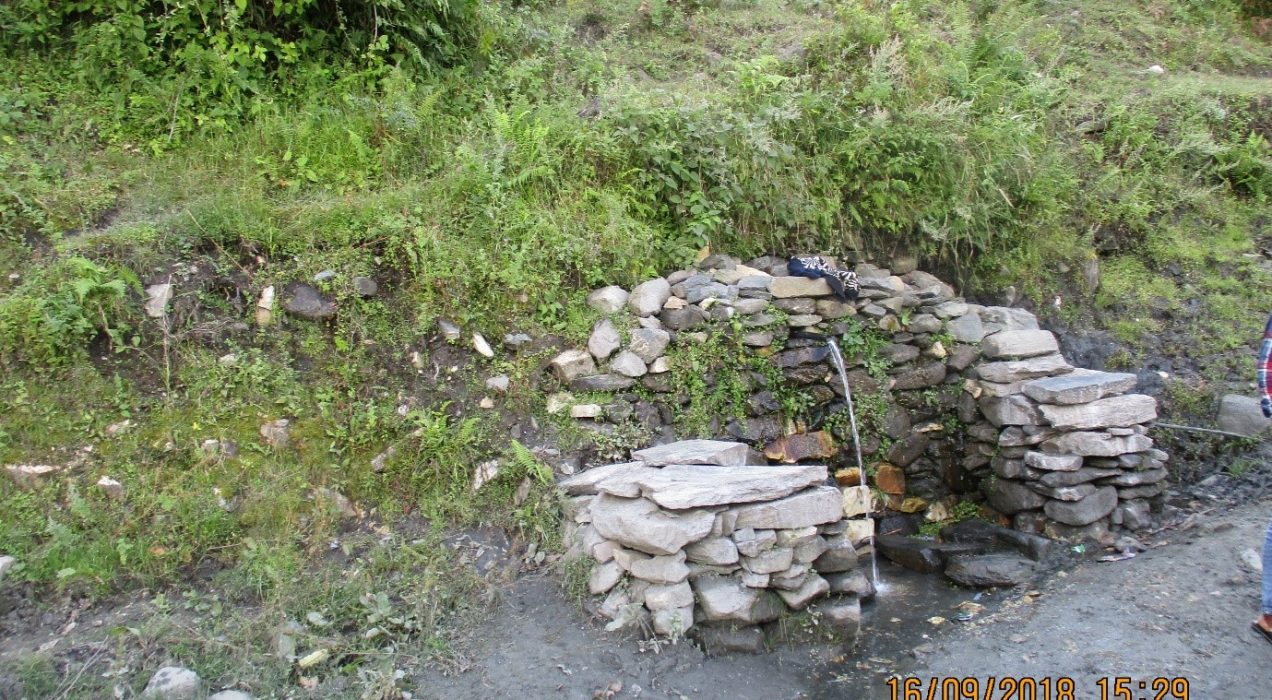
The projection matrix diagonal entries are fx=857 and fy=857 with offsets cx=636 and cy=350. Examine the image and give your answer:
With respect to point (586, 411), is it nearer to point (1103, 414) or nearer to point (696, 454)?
point (696, 454)

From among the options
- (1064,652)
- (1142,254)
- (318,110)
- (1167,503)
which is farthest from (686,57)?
(1064,652)

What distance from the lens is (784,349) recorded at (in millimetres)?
6816

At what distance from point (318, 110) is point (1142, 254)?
820 cm

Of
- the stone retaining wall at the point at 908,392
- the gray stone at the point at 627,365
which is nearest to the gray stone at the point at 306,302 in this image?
the stone retaining wall at the point at 908,392

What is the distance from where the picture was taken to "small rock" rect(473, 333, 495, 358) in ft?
20.1

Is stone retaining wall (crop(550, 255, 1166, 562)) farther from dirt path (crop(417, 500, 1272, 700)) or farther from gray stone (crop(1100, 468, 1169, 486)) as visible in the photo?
dirt path (crop(417, 500, 1272, 700))

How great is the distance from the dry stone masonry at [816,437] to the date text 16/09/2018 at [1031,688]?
720mm

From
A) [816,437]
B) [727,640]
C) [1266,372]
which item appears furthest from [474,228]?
[1266,372]

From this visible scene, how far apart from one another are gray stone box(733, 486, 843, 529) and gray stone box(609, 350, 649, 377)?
1.53 metres

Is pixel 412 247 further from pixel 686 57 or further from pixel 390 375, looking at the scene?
pixel 686 57

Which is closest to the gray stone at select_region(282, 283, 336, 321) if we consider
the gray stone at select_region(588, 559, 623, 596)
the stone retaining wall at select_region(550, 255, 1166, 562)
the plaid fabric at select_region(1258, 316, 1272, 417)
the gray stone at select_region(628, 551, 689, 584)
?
the stone retaining wall at select_region(550, 255, 1166, 562)

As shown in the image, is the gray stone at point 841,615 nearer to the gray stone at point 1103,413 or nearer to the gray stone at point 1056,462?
the gray stone at point 1056,462

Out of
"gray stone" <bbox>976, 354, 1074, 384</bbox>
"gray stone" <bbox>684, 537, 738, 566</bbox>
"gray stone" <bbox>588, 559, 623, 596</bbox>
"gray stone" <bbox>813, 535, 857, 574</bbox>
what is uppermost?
"gray stone" <bbox>976, 354, 1074, 384</bbox>

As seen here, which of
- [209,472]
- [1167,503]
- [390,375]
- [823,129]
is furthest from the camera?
[823,129]
